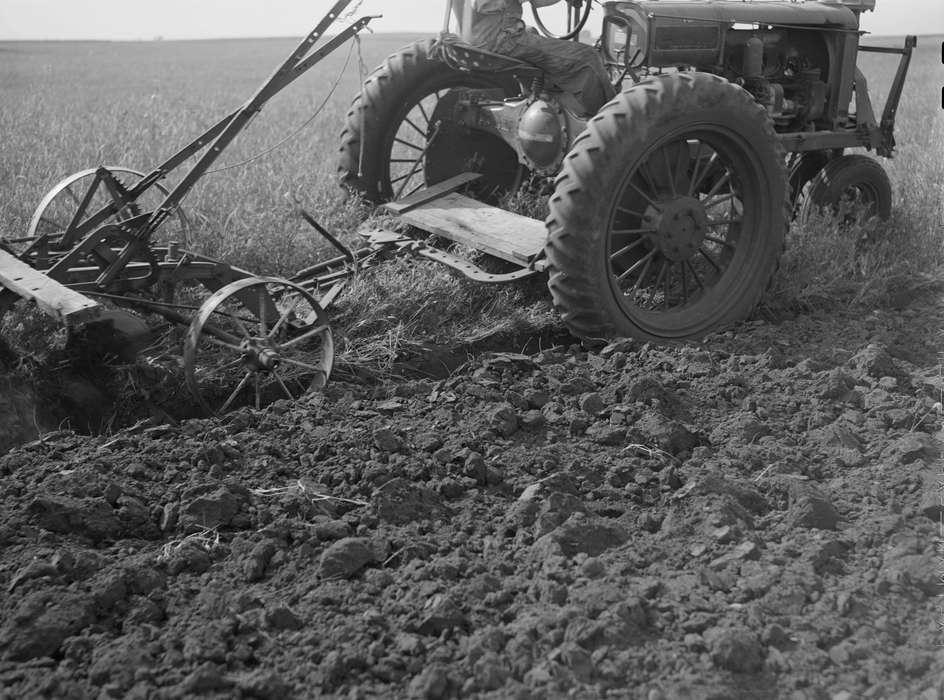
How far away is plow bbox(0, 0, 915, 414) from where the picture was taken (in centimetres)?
447

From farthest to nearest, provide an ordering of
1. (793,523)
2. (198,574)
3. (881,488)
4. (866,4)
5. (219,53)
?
1. (219,53)
2. (866,4)
3. (881,488)
4. (793,523)
5. (198,574)

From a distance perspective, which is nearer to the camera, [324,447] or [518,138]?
[324,447]

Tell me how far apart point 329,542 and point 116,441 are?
3.73ft

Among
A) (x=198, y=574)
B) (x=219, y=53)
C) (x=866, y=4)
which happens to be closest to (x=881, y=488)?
(x=198, y=574)

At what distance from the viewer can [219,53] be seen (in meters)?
32.4

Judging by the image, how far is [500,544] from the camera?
3.12 m

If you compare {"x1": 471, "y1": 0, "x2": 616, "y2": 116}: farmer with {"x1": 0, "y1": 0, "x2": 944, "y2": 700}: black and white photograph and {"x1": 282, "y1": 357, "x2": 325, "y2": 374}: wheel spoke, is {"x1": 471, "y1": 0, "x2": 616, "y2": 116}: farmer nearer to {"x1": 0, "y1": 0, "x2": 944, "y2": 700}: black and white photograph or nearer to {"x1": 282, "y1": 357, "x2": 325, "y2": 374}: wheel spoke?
{"x1": 0, "y1": 0, "x2": 944, "y2": 700}: black and white photograph

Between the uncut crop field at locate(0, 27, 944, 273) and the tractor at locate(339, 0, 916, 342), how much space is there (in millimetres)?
609

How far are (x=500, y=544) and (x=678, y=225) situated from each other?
93.3 inches

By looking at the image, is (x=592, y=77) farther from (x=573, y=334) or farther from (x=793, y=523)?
(x=793, y=523)

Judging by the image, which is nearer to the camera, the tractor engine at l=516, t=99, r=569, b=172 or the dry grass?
the tractor engine at l=516, t=99, r=569, b=172

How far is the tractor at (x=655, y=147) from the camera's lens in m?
4.65

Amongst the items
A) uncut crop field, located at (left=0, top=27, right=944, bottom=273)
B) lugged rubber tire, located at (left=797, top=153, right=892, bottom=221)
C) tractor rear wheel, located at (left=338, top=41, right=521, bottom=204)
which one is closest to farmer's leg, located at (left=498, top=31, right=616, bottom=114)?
tractor rear wheel, located at (left=338, top=41, right=521, bottom=204)

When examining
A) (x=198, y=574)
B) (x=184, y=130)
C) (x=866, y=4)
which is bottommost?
(x=198, y=574)
